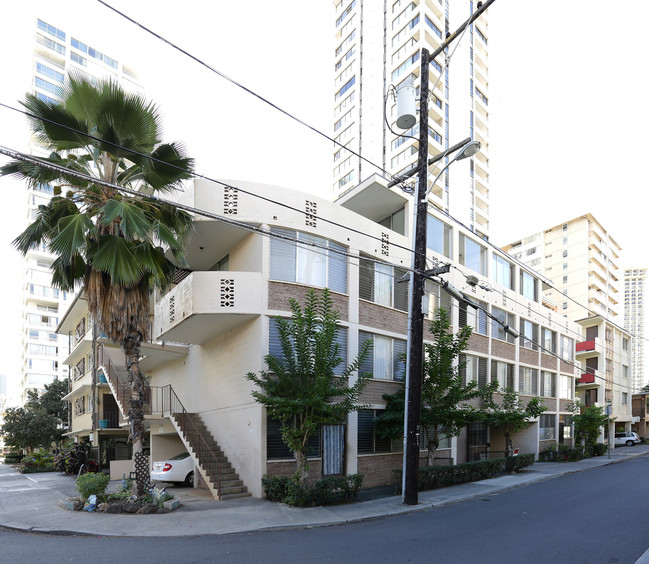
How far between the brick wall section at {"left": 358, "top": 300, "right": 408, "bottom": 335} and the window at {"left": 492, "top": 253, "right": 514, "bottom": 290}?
33.5 feet

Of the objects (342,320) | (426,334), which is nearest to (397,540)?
(342,320)

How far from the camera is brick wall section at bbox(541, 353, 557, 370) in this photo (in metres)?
31.3

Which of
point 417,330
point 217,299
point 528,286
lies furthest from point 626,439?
point 217,299

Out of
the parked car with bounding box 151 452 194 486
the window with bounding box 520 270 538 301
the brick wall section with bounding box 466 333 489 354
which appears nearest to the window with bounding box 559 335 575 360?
the window with bounding box 520 270 538 301

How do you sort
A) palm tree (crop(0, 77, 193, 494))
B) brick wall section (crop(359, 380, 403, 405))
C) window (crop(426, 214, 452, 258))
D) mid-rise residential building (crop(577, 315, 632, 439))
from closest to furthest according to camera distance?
1. palm tree (crop(0, 77, 193, 494))
2. brick wall section (crop(359, 380, 403, 405))
3. window (crop(426, 214, 452, 258))
4. mid-rise residential building (crop(577, 315, 632, 439))

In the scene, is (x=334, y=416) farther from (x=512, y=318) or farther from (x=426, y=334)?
(x=512, y=318)

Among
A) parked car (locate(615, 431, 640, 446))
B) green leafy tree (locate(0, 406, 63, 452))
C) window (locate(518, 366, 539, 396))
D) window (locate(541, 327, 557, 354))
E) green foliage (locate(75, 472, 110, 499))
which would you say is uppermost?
window (locate(541, 327, 557, 354))

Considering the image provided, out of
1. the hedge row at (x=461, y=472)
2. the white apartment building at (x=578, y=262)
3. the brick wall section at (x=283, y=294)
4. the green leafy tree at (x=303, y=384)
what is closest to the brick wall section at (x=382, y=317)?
the brick wall section at (x=283, y=294)

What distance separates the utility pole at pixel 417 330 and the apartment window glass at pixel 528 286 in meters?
19.1

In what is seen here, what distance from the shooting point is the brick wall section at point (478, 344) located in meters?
23.7

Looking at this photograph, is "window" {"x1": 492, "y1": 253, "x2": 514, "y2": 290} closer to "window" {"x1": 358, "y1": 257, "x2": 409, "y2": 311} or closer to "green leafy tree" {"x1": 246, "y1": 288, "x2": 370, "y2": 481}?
"window" {"x1": 358, "y1": 257, "x2": 409, "y2": 311}

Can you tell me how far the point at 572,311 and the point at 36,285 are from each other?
79.1 m

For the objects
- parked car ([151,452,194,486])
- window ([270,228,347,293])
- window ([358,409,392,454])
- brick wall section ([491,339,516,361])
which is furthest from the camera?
brick wall section ([491,339,516,361])

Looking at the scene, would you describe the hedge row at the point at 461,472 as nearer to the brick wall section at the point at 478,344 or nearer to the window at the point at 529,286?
the brick wall section at the point at 478,344
